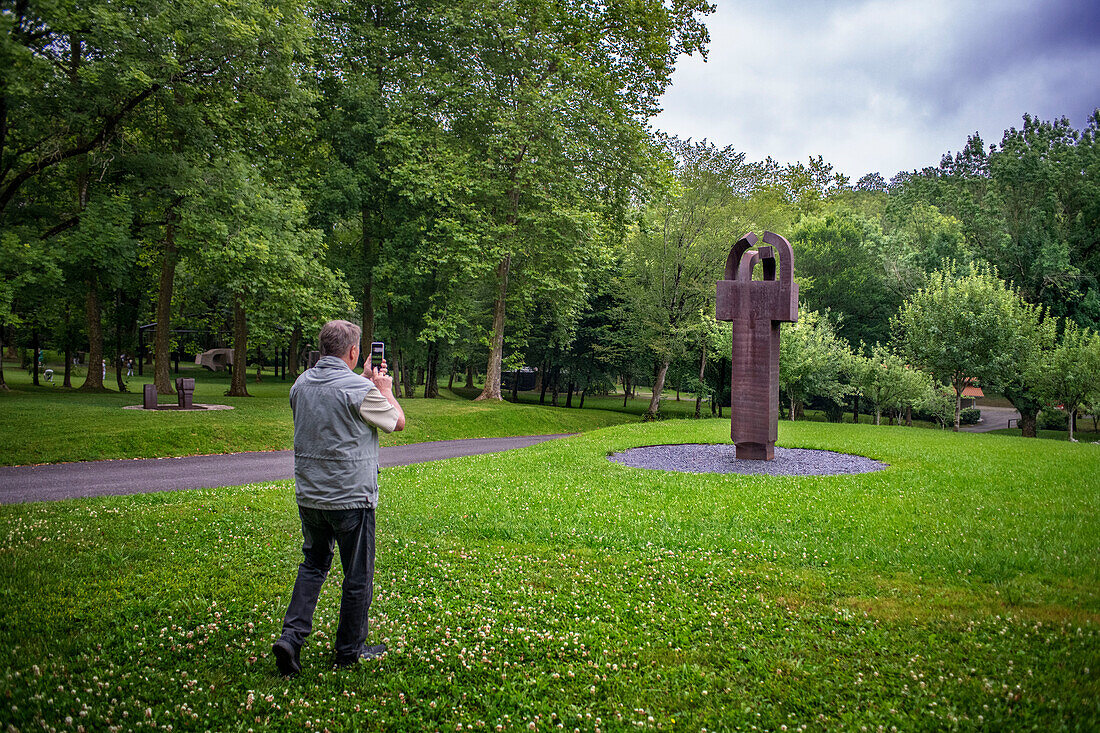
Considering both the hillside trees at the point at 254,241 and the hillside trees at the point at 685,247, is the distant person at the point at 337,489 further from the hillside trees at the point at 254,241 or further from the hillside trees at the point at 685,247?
the hillside trees at the point at 685,247

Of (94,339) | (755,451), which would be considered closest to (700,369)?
(755,451)

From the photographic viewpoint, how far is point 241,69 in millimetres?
21234

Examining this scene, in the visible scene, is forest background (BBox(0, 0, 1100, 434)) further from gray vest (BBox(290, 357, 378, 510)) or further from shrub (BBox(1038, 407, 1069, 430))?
gray vest (BBox(290, 357, 378, 510))

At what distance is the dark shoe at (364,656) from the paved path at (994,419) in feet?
147

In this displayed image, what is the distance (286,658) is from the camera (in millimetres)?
4508

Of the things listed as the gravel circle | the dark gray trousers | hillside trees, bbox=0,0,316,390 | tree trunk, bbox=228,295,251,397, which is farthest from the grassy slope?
the dark gray trousers

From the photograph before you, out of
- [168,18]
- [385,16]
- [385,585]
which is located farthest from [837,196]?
[385,585]

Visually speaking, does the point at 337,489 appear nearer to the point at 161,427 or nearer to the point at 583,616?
Answer: the point at 583,616

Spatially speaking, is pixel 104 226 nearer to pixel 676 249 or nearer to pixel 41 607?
pixel 41 607

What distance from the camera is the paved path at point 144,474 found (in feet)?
38.1

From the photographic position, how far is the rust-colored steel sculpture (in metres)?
15.3

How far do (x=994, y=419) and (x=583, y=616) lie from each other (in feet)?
194

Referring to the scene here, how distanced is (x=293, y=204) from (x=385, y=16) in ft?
40.6

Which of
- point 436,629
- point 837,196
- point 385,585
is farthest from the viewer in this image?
point 837,196
